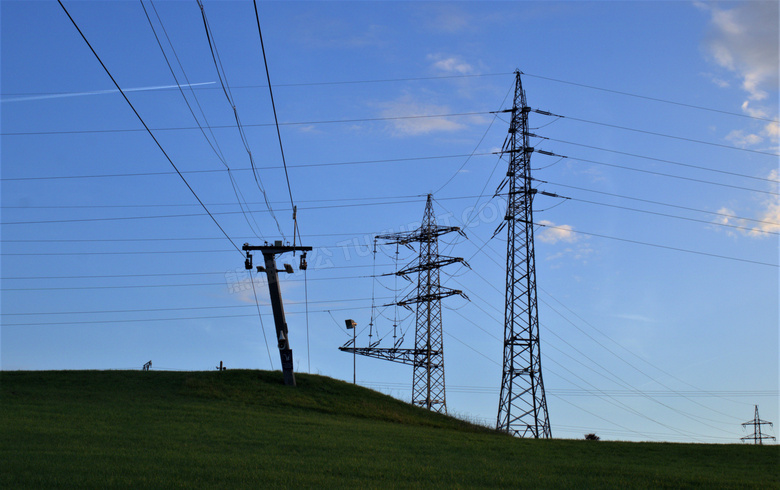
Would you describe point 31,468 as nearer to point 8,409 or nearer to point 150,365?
point 8,409

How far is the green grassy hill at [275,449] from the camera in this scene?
16469mm

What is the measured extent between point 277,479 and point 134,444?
7.27m

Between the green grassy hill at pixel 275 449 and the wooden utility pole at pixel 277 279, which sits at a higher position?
the wooden utility pole at pixel 277 279

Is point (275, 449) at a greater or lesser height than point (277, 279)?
lesser

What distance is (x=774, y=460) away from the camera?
24.0 m

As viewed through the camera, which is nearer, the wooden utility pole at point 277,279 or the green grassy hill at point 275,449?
the green grassy hill at point 275,449

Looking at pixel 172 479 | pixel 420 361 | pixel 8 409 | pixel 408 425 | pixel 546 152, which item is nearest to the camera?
pixel 172 479

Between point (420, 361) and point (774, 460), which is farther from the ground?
point (420, 361)

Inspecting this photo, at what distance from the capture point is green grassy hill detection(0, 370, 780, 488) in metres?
16.5

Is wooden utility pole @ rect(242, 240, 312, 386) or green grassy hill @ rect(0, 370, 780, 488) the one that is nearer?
green grassy hill @ rect(0, 370, 780, 488)

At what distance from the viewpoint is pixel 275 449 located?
2125cm

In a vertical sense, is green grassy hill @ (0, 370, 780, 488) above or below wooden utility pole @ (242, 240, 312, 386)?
below

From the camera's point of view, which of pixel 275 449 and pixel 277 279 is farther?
pixel 277 279

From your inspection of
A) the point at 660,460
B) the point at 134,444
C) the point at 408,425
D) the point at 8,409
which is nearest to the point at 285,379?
the point at 408,425
